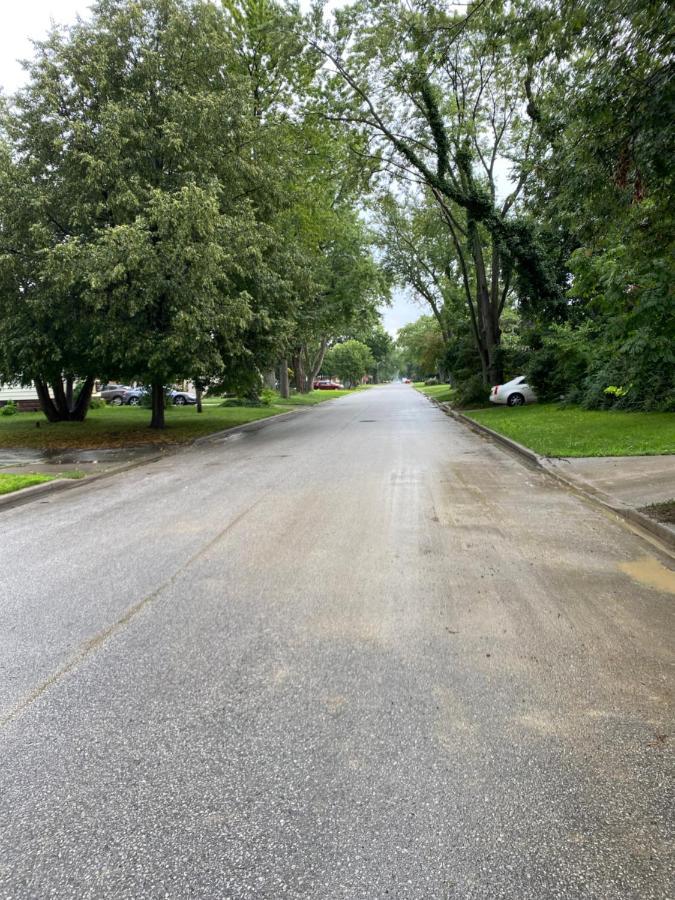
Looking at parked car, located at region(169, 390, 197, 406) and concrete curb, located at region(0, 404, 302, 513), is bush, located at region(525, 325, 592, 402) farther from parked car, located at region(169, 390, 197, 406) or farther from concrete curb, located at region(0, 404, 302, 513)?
parked car, located at region(169, 390, 197, 406)

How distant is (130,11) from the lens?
50.3 feet

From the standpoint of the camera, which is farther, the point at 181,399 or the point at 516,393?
the point at 181,399

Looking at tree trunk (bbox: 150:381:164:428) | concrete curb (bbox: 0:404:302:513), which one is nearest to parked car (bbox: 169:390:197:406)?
tree trunk (bbox: 150:381:164:428)

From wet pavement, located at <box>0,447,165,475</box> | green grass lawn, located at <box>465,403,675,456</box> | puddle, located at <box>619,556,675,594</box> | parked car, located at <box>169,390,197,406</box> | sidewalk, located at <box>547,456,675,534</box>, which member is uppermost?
parked car, located at <box>169,390,197,406</box>

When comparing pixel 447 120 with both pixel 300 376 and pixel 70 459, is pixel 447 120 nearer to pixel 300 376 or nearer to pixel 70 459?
pixel 70 459

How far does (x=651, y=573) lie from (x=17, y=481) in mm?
9255

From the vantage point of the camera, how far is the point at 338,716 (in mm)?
2770

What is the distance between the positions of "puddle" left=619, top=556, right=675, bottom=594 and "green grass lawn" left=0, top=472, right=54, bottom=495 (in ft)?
27.8

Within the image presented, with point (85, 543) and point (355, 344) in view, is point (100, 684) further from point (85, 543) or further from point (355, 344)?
point (355, 344)

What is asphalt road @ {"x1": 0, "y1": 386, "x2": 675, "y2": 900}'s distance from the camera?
6.34 ft

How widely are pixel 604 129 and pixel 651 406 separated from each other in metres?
12.9

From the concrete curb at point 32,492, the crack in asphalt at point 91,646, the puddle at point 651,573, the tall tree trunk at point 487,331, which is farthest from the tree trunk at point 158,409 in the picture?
the puddle at point 651,573

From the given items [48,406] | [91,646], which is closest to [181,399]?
[48,406]

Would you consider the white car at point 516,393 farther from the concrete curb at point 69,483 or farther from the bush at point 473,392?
the concrete curb at point 69,483
